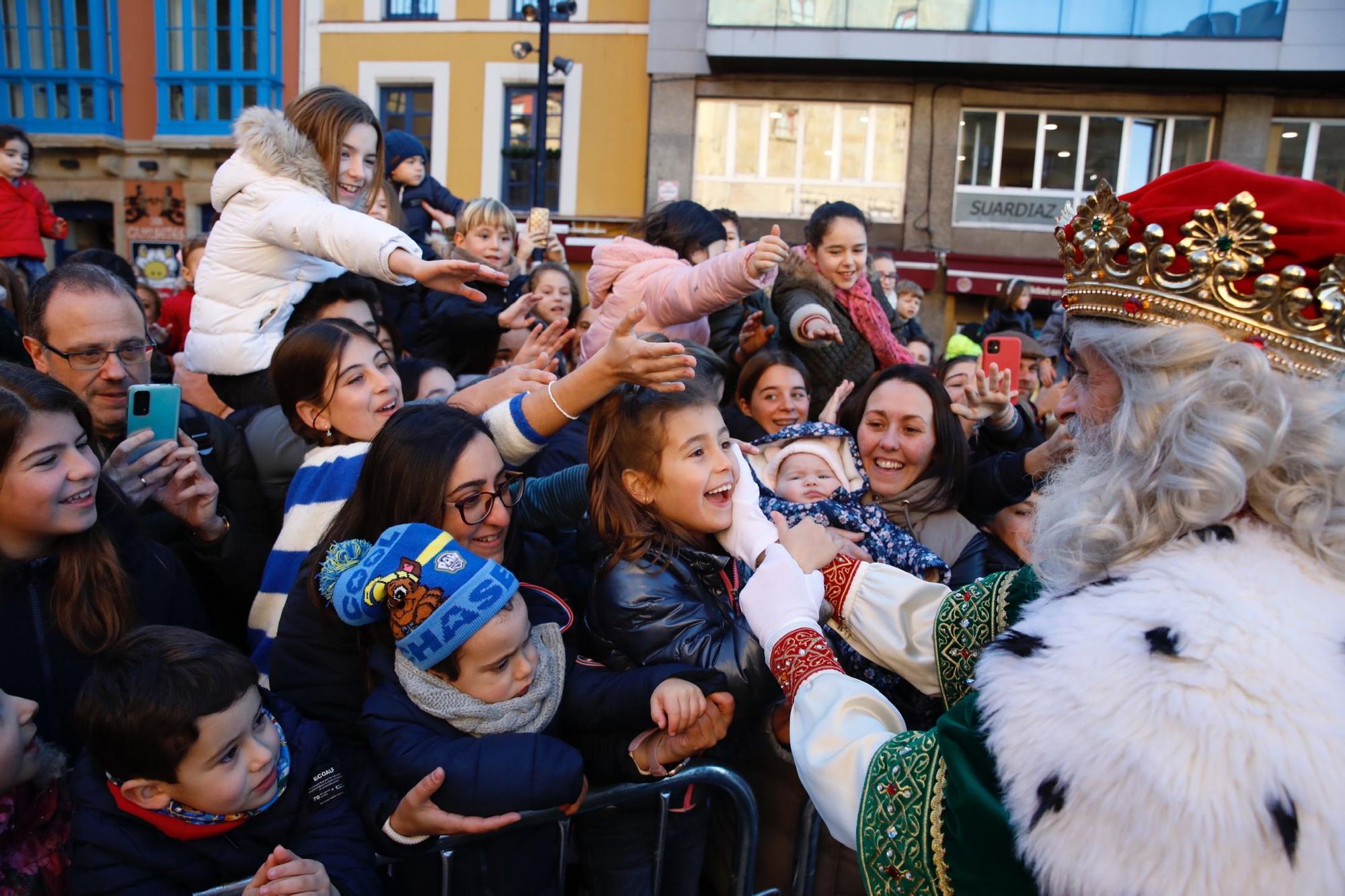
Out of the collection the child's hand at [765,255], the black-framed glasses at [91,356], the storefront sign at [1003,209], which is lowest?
the black-framed glasses at [91,356]

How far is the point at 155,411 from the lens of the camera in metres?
2.59

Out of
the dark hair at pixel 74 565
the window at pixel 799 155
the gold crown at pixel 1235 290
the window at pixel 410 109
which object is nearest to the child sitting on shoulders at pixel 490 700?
the dark hair at pixel 74 565

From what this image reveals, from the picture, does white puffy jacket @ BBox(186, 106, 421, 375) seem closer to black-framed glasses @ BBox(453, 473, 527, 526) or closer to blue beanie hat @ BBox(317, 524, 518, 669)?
black-framed glasses @ BBox(453, 473, 527, 526)

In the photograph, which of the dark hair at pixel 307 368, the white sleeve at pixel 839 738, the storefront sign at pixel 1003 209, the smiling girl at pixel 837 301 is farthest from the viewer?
the storefront sign at pixel 1003 209

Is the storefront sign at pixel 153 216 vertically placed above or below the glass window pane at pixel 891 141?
below

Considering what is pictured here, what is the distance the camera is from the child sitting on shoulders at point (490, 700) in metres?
1.92

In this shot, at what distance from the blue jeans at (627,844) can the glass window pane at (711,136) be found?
1714 centimetres

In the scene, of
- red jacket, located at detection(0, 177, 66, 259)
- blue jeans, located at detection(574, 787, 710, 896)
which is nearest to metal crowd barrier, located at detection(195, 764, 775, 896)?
blue jeans, located at detection(574, 787, 710, 896)

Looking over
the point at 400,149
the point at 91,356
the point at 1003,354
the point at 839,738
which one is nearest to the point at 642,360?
the point at 839,738

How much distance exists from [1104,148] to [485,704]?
19.4 m

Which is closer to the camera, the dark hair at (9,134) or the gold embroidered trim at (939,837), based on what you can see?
the gold embroidered trim at (939,837)

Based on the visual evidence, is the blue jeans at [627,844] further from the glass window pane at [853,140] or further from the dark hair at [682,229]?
the glass window pane at [853,140]

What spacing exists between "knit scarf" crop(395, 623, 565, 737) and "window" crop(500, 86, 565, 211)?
696 inches

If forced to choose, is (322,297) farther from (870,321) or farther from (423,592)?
(870,321)
